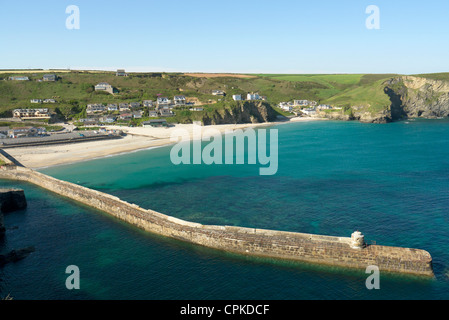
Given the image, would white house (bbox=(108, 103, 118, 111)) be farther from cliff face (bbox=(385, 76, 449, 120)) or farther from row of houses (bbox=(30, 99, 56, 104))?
cliff face (bbox=(385, 76, 449, 120))

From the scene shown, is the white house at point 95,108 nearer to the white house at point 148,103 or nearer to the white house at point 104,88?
the white house at point 148,103

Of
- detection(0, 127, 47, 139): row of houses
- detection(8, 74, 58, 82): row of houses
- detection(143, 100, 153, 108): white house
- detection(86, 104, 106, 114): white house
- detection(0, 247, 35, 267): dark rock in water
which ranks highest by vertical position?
detection(8, 74, 58, 82): row of houses

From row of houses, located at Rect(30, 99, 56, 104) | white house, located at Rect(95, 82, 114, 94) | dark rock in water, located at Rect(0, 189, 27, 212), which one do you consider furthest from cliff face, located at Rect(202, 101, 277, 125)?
dark rock in water, located at Rect(0, 189, 27, 212)

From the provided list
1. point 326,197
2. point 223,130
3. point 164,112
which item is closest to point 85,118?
point 164,112

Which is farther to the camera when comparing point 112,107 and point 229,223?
point 112,107

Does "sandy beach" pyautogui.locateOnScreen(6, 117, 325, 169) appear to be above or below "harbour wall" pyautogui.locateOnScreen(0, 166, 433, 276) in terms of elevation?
above

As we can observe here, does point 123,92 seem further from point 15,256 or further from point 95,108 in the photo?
point 15,256

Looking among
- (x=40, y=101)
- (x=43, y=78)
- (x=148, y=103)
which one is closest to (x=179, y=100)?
(x=148, y=103)
